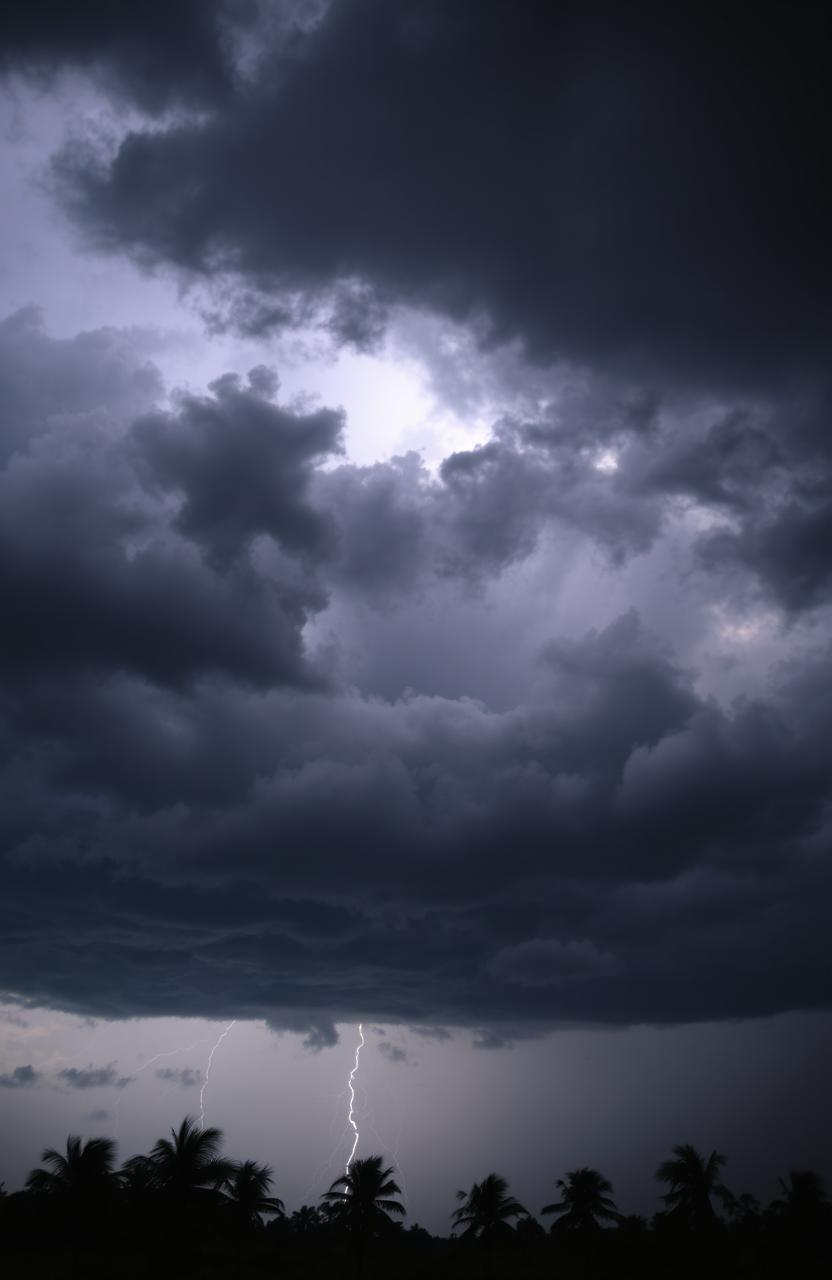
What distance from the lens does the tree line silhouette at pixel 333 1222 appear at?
45906 mm

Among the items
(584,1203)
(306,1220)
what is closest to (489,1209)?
(584,1203)

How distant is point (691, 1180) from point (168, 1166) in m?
41.0

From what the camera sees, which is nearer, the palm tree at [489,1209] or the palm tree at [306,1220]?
the palm tree at [489,1209]

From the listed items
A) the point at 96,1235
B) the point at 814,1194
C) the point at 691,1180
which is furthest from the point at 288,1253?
the point at 814,1194

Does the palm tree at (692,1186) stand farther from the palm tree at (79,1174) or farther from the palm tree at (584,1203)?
the palm tree at (79,1174)

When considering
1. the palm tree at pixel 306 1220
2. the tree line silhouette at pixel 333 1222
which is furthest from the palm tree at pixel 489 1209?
the palm tree at pixel 306 1220

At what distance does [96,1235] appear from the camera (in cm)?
5588

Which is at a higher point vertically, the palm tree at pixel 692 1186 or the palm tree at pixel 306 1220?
the palm tree at pixel 692 1186

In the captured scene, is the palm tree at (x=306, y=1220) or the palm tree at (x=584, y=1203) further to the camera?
the palm tree at (x=306, y=1220)

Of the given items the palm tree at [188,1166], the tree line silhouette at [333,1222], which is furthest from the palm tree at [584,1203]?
the palm tree at [188,1166]

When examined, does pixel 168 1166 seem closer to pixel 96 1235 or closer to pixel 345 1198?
pixel 96 1235

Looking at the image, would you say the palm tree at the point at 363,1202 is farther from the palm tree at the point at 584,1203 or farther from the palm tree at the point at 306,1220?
the palm tree at the point at 306,1220

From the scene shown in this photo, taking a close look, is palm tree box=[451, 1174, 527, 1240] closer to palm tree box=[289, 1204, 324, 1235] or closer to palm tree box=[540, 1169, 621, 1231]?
palm tree box=[540, 1169, 621, 1231]

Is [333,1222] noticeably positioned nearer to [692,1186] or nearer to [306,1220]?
[692,1186]
